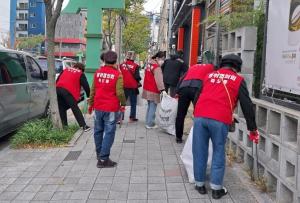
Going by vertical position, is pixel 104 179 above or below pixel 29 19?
below

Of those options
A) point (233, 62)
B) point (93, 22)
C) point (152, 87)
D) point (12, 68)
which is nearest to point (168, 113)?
point (152, 87)

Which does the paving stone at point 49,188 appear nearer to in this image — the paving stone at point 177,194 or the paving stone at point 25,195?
the paving stone at point 25,195

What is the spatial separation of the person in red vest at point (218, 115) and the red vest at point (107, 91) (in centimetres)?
166

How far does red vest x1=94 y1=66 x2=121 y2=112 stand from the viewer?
667 cm

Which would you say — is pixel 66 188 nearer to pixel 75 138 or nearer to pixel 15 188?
pixel 15 188

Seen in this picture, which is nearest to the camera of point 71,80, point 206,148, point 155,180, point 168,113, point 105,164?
point 206,148

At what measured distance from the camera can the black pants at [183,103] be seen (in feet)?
26.0

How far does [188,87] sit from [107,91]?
169 centimetres

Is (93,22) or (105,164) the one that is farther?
(93,22)

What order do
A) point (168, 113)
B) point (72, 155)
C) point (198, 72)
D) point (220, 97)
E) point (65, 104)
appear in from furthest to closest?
point (65, 104), point (168, 113), point (72, 155), point (198, 72), point (220, 97)

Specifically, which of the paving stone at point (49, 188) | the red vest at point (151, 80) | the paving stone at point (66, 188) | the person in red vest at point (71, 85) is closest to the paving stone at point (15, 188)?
the paving stone at point (49, 188)

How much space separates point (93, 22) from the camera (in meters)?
12.9

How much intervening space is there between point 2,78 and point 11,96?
418mm

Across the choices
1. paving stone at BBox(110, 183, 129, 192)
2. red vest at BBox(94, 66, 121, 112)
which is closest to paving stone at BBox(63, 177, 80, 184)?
paving stone at BBox(110, 183, 129, 192)
